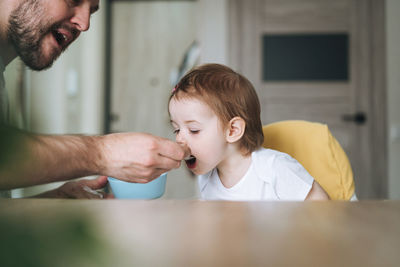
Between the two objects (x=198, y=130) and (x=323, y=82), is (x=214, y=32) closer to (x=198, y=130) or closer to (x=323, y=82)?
(x=323, y=82)

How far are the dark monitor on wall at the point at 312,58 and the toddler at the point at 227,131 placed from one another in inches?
74.8

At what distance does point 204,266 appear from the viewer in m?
0.12

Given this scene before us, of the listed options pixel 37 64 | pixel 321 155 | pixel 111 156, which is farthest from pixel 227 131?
pixel 37 64

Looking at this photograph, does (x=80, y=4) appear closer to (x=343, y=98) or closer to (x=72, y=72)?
(x=72, y=72)

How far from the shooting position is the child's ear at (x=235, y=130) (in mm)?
1091

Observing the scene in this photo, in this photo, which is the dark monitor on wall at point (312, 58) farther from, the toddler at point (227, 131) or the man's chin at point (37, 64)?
the man's chin at point (37, 64)

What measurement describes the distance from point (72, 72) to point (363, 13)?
8.33 ft

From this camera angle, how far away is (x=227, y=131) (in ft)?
3.61

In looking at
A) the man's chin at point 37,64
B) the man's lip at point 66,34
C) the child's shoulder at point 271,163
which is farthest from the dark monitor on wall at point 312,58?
the man's chin at point 37,64

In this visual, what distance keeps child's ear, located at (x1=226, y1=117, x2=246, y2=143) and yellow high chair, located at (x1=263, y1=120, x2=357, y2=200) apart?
0.52 feet

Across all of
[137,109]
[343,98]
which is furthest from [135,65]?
[343,98]

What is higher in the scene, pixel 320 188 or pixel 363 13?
pixel 363 13

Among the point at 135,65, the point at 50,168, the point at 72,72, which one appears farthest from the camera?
the point at 135,65

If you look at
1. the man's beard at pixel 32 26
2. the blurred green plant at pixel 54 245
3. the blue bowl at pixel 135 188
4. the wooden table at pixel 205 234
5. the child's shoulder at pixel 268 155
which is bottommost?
the blue bowl at pixel 135 188
